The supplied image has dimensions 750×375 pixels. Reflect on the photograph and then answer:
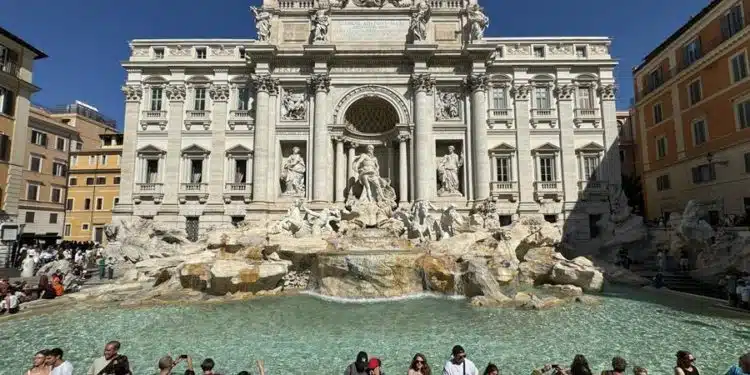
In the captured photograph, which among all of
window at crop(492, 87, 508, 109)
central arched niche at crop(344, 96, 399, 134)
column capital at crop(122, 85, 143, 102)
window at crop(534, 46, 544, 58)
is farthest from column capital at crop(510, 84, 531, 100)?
column capital at crop(122, 85, 143, 102)

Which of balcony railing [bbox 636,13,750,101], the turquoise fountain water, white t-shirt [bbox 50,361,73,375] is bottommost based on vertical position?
the turquoise fountain water

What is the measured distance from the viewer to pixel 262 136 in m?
24.4

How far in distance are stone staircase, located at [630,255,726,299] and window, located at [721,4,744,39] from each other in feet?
43.6

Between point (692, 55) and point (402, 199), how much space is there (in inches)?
812

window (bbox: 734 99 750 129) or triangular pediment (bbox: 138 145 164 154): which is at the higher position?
window (bbox: 734 99 750 129)

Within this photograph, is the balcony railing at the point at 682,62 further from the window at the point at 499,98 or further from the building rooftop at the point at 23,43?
the building rooftop at the point at 23,43

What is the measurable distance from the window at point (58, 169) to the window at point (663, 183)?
161 ft

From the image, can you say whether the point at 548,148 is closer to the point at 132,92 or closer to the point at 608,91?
the point at 608,91

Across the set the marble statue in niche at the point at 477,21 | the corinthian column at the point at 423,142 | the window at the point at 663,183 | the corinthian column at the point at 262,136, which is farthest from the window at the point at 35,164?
the window at the point at 663,183

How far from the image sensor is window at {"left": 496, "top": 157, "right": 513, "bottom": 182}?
25.2 m

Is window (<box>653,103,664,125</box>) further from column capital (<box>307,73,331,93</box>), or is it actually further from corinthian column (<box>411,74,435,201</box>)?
column capital (<box>307,73,331,93</box>)

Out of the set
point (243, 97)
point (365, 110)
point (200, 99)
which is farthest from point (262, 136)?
point (365, 110)

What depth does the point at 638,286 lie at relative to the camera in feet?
53.1

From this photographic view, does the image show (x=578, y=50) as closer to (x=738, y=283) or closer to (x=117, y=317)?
(x=738, y=283)
